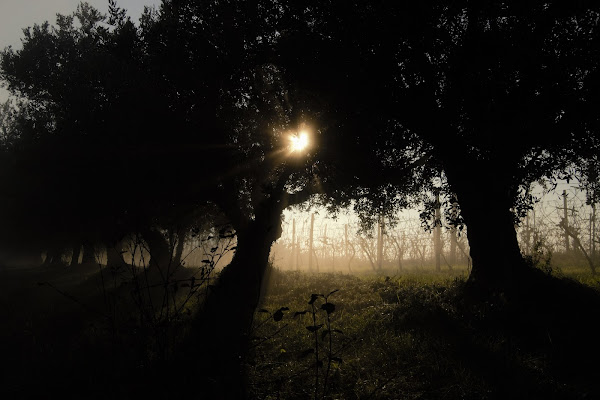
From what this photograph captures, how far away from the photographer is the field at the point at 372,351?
4891mm

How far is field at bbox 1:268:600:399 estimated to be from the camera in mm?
4891

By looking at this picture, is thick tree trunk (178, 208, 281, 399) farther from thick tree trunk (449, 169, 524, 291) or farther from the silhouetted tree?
thick tree trunk (449, 169, 524, 291)

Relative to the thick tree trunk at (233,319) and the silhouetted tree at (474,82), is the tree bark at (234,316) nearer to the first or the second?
the thick tree trunk at (233,319)

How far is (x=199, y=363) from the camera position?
5.36 metres

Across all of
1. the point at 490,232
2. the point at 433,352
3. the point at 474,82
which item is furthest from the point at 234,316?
the point at 474,82

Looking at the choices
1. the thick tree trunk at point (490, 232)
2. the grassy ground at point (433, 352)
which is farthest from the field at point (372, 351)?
the thick tree trunk at point (490, 232)

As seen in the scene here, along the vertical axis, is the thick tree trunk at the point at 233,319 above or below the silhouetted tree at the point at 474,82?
below

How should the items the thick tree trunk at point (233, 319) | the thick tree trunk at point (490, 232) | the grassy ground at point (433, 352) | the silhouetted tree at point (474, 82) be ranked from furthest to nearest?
the thick tree trunk at point (490, 232) → the silhouetted tree at point (474, 82) → the grassy ground at point (433, 352) → the thick tree trunk at point (233, 319)

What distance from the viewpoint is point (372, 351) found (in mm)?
6957

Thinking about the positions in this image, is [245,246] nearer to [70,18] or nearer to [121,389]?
[121,389]

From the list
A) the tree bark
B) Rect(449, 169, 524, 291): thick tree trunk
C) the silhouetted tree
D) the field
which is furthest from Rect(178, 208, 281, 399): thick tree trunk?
Rect(449, 169, 524, 291): thick tree trunk

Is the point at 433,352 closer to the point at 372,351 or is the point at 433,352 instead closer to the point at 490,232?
the point at 372,351

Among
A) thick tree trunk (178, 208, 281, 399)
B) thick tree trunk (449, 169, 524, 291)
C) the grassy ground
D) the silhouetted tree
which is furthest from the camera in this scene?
thick tree trunk (449, 169, 524, 291)

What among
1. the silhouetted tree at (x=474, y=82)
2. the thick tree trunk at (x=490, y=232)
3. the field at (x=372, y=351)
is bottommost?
the field at (x=372, y=351)
